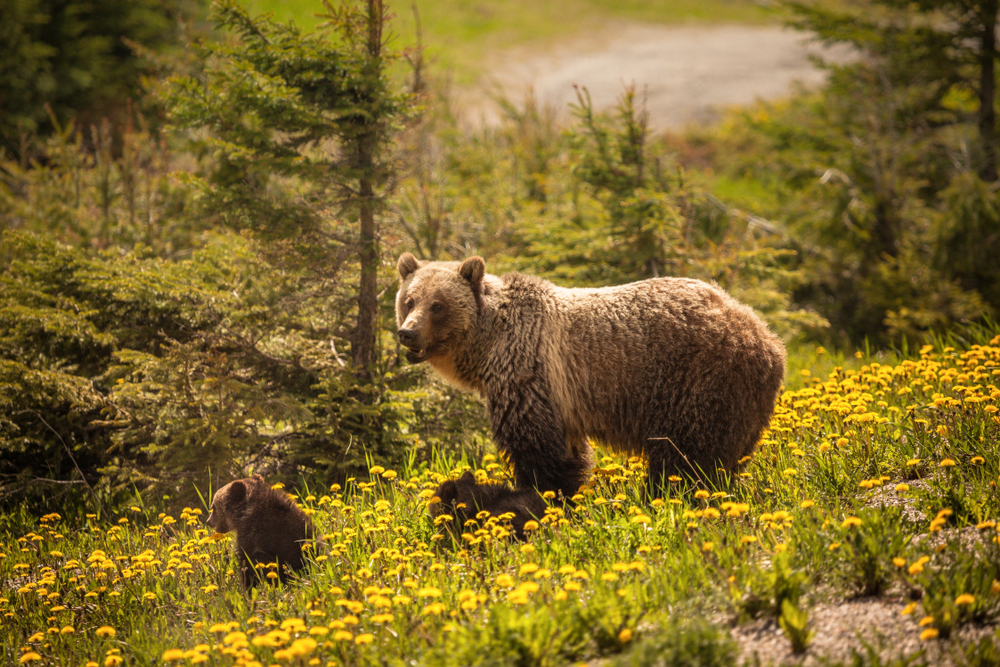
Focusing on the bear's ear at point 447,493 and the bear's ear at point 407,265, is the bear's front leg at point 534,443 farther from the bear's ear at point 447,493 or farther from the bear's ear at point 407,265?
the bear's ear at point 407,265

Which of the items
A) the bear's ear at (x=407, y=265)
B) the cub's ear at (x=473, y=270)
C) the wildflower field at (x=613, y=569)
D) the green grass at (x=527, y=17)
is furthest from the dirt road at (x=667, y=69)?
the wildflower field at (x=613, y=569)

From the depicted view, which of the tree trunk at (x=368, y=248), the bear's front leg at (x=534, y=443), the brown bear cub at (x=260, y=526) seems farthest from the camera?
the tree trunk at (x=368, y=248)

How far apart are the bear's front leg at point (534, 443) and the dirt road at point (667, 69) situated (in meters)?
18.1

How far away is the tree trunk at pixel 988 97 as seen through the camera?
8.95 meters

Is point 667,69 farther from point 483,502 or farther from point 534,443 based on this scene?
point 483,502

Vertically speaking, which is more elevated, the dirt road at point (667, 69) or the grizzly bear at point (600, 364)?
the dirt road at point (667, 69)

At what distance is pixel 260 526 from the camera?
405 centimetres

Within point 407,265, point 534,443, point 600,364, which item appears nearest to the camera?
point 534,443

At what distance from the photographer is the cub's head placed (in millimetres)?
4457

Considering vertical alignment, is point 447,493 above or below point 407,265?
below

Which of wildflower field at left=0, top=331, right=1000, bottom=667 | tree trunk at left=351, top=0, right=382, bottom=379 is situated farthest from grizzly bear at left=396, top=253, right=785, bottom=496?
tree trunk at left=351, top=0, right=382, bottom=379

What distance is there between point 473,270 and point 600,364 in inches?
41.1

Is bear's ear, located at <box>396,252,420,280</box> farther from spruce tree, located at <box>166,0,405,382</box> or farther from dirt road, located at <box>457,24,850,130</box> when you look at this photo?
dirt road, located at <box>457,24,850,130</box>

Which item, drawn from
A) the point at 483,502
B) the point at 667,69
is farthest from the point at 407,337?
the point at 667,69
